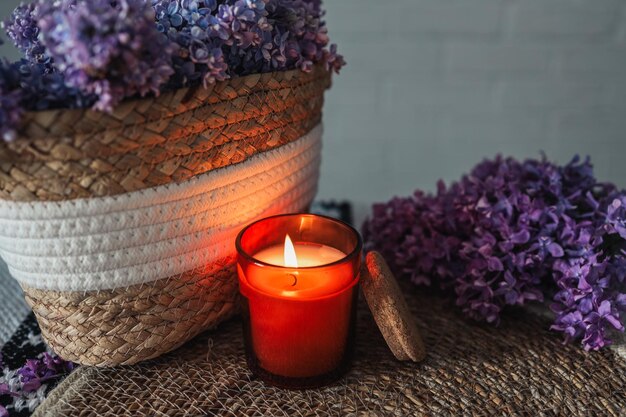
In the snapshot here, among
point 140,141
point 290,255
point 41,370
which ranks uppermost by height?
point 140,141

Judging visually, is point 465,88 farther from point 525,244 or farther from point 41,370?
point 41,370

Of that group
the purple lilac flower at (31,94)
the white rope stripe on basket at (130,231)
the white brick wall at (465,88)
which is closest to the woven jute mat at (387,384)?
the white rope stripe on basket at (130,231)

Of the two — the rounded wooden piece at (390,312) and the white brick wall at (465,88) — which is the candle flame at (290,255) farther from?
the white brick wall at (465,88)

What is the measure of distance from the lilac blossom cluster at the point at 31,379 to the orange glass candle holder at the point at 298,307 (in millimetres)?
197

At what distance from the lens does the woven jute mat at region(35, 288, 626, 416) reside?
0.57 meters

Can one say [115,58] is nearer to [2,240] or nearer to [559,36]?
[2,240]

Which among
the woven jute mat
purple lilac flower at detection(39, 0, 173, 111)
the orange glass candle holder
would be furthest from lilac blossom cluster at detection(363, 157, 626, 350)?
purple lilac flower at detection(39, 0, 173, 111)

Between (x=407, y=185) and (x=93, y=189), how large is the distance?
1.03 metres

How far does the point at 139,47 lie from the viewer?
464 millimetres

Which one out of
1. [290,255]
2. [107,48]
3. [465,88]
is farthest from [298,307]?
[465,88]

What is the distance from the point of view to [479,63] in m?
1.32

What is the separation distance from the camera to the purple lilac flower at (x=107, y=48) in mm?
448

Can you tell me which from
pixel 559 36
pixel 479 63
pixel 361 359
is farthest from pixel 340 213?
pixel 559 36

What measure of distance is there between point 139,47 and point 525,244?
469 mm
